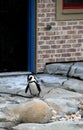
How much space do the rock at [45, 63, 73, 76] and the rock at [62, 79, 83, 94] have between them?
2.12 ft

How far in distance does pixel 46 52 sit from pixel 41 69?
1.38ft

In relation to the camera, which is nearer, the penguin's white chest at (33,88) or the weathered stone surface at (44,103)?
the weathered stone surface at (44,103)

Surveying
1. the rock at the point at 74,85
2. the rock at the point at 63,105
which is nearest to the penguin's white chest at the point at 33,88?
the rock at the point at 63,105

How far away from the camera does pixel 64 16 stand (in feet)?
37.1

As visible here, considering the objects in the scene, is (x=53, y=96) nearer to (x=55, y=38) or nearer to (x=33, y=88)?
(x=33, y=88)

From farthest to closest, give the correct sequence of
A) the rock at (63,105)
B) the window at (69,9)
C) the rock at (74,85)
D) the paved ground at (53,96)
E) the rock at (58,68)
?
the window at (69,9) < the rock at (58,68) < the rock at (74,85) < the rock at (63,105) < the paved ground at (53,96)

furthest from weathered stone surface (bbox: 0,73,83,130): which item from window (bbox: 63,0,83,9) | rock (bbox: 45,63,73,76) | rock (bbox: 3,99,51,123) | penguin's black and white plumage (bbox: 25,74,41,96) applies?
window (bbox: 63,0,83,9)

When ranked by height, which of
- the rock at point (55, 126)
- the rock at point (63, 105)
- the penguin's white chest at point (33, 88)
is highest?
the penguin's white chest at point (33, 88)

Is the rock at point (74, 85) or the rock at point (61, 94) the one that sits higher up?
the rock at point (74, 85)

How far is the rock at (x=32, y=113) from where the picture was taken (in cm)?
747

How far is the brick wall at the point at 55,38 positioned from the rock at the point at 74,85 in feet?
3.54

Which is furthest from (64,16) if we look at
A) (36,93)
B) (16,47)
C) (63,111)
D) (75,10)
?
(63,111)

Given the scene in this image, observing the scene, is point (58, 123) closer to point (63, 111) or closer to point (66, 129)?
point (66, 129)

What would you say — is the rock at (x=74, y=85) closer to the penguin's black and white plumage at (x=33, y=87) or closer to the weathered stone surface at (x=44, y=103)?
the weathered stone surface at (x=44, y=103)
